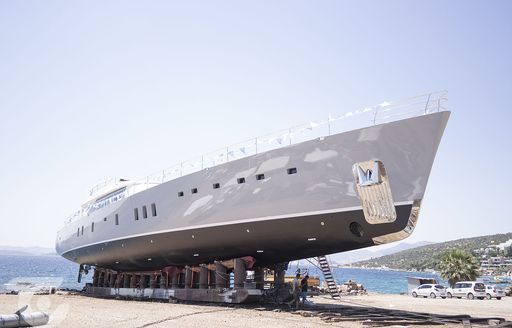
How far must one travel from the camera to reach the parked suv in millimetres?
23156

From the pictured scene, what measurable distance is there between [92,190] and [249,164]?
56.6 ft

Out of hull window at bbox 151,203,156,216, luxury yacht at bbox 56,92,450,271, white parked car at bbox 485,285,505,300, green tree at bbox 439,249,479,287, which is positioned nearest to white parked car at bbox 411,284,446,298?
white parked car at bbox 485,285,505,300

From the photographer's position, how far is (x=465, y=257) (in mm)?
30953

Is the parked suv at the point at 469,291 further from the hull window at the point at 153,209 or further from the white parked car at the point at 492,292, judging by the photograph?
the hull window at the point at 153,209

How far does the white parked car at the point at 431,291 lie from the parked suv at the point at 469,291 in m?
0.37

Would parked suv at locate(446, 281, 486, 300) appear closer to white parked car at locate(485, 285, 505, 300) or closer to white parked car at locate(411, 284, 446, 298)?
white parked car at locate(485, 285, 505, 300)

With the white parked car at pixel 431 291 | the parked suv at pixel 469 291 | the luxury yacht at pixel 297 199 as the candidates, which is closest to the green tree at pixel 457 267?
the parked suv at pixel 469 291

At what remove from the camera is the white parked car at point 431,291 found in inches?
963

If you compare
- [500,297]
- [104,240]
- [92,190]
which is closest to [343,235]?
[104,240]

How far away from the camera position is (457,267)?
101 feet

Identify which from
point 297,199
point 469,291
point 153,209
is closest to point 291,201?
point 297,199

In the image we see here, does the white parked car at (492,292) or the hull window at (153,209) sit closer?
the hull window at (153,209)

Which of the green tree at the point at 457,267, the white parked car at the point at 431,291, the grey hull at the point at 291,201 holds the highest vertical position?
the grey hull at the point at 291,201

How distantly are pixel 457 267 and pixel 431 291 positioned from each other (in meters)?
7.26
